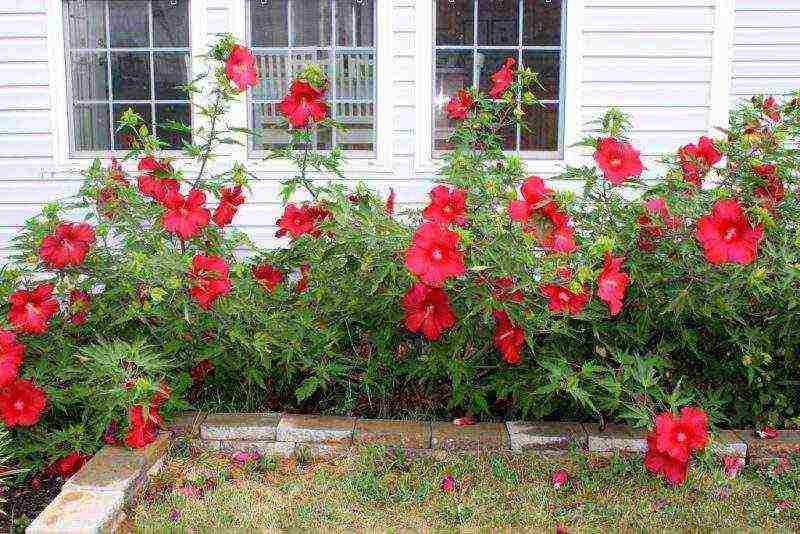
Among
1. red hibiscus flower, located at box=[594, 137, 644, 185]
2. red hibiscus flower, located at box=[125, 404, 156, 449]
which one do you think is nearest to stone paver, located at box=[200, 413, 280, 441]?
red hibiscus flower, located at box=[125, 404, 156, 449]

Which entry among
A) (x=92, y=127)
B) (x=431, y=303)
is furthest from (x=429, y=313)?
(x=92, y=127)

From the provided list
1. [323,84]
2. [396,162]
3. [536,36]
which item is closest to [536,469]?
[323,84]

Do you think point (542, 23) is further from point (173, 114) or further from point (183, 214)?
point (183, 214)

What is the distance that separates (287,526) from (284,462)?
411mm

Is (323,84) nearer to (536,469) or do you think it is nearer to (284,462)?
(284,462)

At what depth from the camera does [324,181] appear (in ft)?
15.5

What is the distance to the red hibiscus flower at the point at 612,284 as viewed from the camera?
222cm

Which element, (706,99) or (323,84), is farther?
(706,99)

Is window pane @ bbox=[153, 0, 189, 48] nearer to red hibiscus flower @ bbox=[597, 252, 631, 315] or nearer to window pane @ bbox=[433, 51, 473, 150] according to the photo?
window pane @ bbox=[433, 51, 473, 150]

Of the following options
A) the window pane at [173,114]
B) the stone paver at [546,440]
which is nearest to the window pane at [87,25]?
the window pane at [173,114]

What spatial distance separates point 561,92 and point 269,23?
5.85 ft

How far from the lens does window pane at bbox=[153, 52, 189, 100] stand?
480cm

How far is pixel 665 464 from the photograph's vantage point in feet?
7.43

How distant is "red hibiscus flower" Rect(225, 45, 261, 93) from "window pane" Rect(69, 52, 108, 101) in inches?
93.9
